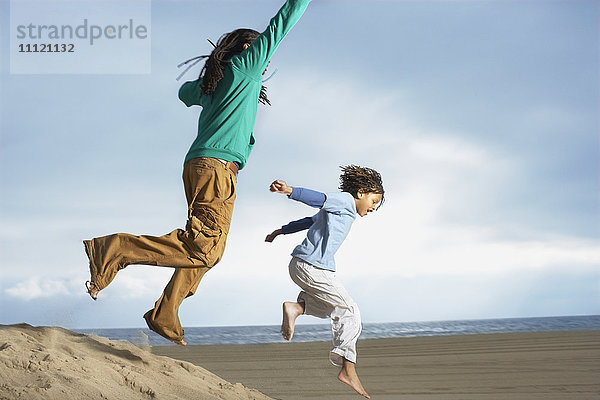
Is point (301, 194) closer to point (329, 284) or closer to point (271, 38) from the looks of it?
point (329, 284)

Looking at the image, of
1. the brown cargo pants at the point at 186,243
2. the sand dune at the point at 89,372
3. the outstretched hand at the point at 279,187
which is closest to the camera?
the sand dune at the point at 89,372

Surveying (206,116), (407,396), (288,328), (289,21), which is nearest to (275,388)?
(407,396)

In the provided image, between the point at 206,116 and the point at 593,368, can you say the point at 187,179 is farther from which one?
the point at 593,368

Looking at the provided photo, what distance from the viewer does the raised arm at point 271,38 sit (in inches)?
152

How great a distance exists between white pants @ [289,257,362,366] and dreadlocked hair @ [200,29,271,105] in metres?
1.29

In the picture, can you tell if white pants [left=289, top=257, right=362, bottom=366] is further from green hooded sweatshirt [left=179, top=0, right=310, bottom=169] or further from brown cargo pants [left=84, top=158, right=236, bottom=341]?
green hooded sweatshirt [left=179, top=0, right=310, bottom=169]

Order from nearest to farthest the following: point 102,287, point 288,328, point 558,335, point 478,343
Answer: point 102,287 → point 288,328 → point 478,343 → point 558,335

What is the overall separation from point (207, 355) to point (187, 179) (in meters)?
4.90

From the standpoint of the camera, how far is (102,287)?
3695 mm

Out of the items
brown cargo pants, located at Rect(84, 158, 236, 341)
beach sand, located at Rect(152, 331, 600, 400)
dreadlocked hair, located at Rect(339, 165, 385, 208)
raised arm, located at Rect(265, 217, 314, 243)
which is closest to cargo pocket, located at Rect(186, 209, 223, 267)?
brown cargo pants, located at Rect(84, 158, 236, 341)

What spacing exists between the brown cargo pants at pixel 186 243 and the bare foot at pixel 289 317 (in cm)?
65

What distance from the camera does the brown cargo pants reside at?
3.70m

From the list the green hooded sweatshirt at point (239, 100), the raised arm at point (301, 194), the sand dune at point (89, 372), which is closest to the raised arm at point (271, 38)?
the green hooded sweatshirt at point (239, 100)

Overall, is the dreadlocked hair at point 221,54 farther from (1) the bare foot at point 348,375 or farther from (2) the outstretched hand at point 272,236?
(1) the bare foot at point 348,375
